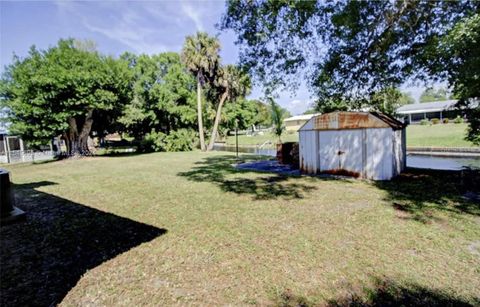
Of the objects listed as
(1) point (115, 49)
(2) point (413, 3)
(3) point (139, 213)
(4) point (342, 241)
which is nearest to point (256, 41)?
(2) point (413, 3)

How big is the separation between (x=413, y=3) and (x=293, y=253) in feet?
22.8

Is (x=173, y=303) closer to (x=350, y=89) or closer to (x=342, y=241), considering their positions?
(x=342, y=241)

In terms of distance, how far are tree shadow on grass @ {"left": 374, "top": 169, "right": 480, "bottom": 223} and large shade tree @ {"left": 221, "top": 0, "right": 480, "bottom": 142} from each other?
6.55ft

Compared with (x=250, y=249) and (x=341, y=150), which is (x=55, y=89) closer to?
(x=341, y=150)

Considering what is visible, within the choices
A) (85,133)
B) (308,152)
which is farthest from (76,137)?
(308,152)

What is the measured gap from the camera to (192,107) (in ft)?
82.3

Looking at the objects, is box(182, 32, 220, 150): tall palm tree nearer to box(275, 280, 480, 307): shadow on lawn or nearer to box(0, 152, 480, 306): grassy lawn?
box(0, 152, 480, 306): grassy lawn

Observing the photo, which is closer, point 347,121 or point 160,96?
point 347,121

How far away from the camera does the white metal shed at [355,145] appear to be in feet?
27.8

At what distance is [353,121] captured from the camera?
352 inches

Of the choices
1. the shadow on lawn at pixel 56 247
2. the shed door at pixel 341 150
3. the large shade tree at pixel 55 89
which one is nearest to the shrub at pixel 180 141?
the large shade tree at pixel 55 89

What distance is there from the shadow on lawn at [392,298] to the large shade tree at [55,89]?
18164mm

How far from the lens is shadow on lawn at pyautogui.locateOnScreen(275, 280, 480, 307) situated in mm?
2639

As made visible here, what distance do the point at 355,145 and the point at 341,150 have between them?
546 mm
